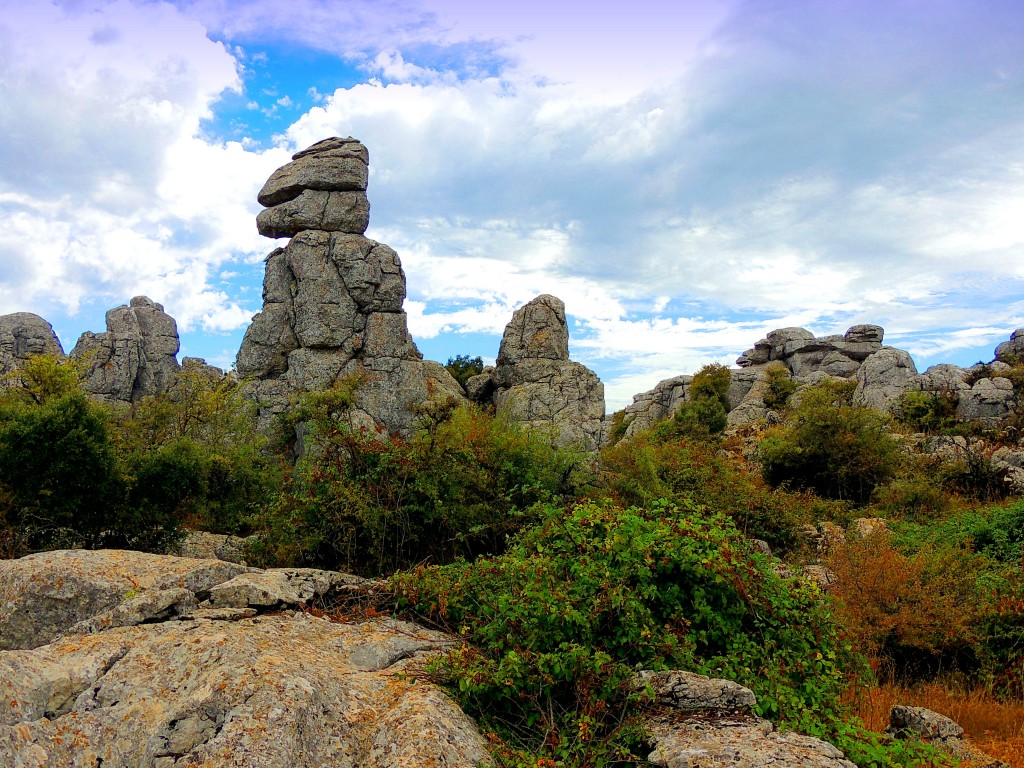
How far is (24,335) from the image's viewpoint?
55.6 m

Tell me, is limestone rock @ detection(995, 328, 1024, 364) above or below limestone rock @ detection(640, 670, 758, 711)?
above

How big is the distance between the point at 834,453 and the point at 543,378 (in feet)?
68.3

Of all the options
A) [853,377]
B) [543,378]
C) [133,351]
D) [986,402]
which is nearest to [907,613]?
[986,402]

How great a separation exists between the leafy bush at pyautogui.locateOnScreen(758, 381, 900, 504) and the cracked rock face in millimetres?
22792

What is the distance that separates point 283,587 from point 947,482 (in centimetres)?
2357

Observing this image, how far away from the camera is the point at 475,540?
1069 cm

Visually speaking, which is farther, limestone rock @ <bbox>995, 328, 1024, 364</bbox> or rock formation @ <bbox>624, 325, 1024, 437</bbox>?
limestone rock @ <bbox>995, 328, 1024, 364</bbox>

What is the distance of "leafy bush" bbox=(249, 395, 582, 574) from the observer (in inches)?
392

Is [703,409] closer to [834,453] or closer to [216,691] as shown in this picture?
[834,453]

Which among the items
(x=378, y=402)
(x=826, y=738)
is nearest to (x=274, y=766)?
(x=826, y=738)

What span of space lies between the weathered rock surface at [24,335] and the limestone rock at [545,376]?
36.5 metres

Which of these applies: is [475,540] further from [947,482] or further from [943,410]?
[943,410]

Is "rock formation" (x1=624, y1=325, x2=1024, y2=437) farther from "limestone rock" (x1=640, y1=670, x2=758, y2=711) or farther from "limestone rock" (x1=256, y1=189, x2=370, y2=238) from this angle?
"limestone rock" (x1=640, y1=670, x2=758, y2=711)

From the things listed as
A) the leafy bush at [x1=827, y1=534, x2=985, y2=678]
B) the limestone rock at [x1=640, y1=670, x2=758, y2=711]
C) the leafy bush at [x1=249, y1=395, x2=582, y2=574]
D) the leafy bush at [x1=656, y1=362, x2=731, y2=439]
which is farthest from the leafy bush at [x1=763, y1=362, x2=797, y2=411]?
the limestone rock at [x1=640, y1=670, x2=758, y2=711]
